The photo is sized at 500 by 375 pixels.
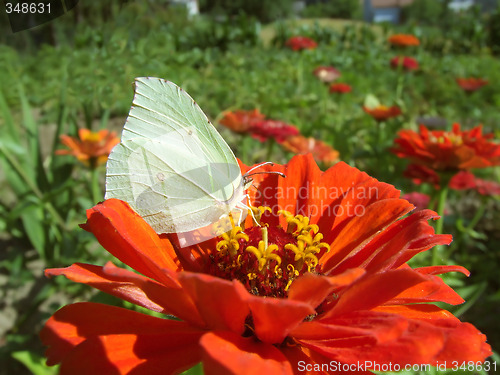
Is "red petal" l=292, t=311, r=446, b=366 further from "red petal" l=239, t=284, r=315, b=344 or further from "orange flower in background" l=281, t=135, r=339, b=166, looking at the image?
"orange flower in background" l=281, t=135, r=339, b=166

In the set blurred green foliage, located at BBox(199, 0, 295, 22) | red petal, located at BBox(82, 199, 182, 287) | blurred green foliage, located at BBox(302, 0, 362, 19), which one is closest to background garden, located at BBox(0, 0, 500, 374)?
red petal, located at BBox(82, 199, 182, 287)

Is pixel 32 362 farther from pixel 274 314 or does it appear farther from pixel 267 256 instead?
pixel 274 314

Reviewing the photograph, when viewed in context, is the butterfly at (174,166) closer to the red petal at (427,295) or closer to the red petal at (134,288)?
the red petal at (134,288)

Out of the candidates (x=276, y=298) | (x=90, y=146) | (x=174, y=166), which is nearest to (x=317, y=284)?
(x=276, y=298)

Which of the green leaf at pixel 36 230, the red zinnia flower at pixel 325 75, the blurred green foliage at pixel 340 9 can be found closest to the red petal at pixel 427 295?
the green leaf at pixel 36 230

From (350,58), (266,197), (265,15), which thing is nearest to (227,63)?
(350,58)

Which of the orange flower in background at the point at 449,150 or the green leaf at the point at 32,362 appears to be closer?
the green leaf at the point at 32,362

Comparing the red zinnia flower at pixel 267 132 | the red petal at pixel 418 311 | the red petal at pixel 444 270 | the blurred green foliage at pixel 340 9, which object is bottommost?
the red zinnia flower at pixel 267 132
